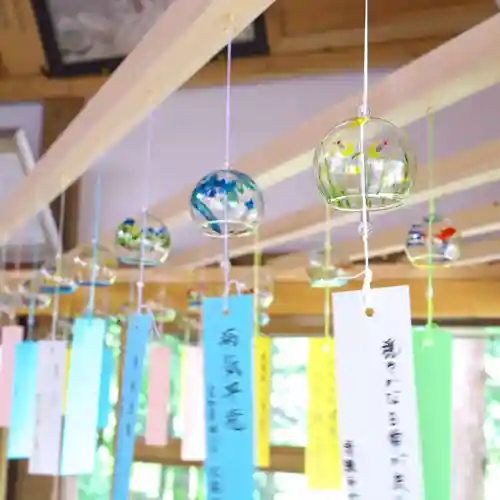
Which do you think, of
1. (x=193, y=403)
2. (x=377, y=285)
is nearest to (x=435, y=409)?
(x=193, y=403)

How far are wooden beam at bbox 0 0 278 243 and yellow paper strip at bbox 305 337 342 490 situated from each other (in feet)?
1.60

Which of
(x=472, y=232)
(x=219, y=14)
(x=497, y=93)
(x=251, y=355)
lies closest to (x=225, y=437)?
(x=251, y=355)

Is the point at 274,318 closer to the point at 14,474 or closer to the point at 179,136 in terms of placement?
the point at 179,136

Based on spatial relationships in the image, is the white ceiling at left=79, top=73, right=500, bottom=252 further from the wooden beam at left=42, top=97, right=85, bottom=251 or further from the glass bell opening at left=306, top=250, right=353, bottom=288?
the glass bell opening at left=306, top=250, right=353, bottom=288

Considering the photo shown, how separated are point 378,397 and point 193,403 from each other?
1.40 metres

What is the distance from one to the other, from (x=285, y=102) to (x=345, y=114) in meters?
1.70

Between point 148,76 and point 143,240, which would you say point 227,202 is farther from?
point 143,240

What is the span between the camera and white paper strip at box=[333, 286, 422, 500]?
708mm

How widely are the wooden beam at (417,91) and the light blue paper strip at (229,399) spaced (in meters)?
0.27

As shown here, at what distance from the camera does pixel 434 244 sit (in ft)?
4.33

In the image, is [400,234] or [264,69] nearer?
[400,234]

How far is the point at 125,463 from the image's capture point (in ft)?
3.88

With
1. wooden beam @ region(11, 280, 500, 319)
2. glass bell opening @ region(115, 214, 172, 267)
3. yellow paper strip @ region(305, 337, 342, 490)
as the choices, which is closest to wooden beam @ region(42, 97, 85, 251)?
wooden beam @ region(11, 280, 500, 319)

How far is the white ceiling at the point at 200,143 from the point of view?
8.57 ft
